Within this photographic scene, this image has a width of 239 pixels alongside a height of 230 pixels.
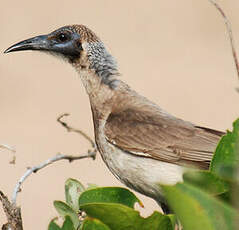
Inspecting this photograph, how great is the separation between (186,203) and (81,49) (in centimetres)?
321

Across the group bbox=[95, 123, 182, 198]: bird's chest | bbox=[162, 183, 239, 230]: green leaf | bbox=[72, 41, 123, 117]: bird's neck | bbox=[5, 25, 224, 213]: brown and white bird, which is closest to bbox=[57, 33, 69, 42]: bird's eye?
bbox=[5, 25, 224, 213]: brown and white bird

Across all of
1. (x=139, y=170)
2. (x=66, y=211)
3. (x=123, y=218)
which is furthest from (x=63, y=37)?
(x=123, y=218)

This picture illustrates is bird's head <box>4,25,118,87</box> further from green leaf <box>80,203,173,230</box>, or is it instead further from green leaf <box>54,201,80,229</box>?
green leaf <box>80,203,173,230</box>

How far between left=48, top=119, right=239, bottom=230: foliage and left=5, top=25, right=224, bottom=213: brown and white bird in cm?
142

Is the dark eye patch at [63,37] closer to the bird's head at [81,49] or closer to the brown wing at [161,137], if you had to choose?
the bird's head at [81,49]

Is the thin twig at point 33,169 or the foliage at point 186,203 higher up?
the foliage at point 186,203

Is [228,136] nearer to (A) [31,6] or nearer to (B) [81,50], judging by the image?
(B) [81,50]

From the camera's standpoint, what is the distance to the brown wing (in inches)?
147

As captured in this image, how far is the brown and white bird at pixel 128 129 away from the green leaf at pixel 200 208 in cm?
219

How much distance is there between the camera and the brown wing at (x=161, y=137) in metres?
3.74

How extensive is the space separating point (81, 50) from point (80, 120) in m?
5.15

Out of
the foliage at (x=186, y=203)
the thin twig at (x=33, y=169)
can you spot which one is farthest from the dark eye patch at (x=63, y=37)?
the foliage at (x=186, y=203)

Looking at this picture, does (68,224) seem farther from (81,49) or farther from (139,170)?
(81,49)

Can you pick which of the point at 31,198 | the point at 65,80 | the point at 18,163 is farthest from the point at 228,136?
the point at 65,80
